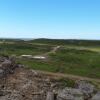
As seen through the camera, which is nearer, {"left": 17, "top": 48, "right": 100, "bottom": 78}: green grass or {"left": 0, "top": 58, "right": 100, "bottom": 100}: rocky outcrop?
{"left": 0, "top": 58, "right": 100, "bottom": 100}: rocky outcrop

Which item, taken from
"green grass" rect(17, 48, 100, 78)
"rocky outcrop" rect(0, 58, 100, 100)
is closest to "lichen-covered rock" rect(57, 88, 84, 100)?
"rocky outcrop" rect(0, 58, 100, 100)

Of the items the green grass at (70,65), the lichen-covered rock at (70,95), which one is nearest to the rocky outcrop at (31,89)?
the lichen-covered rock at (70,95)

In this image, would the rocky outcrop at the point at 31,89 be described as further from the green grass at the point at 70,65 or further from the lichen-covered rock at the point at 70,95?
the green grass at the point at 70,65

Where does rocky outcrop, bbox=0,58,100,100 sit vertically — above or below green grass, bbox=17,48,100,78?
above

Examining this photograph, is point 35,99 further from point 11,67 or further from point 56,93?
point 11,67

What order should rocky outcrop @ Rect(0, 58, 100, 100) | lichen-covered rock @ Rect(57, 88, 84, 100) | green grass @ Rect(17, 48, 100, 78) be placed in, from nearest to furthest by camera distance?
lichen-covered rock @ Rect(57, 88, 84, 100), rocky outcrop @ Rect(0, 58, 100, 100), green grass @ Rect(17, 48, 100, 78)

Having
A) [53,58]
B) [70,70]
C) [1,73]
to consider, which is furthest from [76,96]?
[53,58]

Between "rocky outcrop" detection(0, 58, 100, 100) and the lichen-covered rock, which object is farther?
"rocky outcrop" detection(0, 58, 100, 100)

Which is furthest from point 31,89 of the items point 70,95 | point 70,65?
point 70,65

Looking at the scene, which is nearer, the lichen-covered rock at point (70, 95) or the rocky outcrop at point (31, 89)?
the lichen-covered rock at point (70, 95)

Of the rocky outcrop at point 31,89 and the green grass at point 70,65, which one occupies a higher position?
the rocky outcrop at point 31,89

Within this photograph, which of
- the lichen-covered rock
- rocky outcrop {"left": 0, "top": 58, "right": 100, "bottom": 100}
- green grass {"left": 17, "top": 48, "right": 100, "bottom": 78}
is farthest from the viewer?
green grass {"left": 17, "top": 48, "right": 100, "bottom": 78}

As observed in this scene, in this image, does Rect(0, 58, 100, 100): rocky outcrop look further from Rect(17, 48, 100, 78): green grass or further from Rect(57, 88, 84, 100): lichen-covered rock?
Rect(17, 48, 100, 78): green grass

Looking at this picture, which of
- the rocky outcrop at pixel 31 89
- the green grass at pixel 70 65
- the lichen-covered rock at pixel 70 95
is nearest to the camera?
the lichen-covered rock at pixel 70 95
